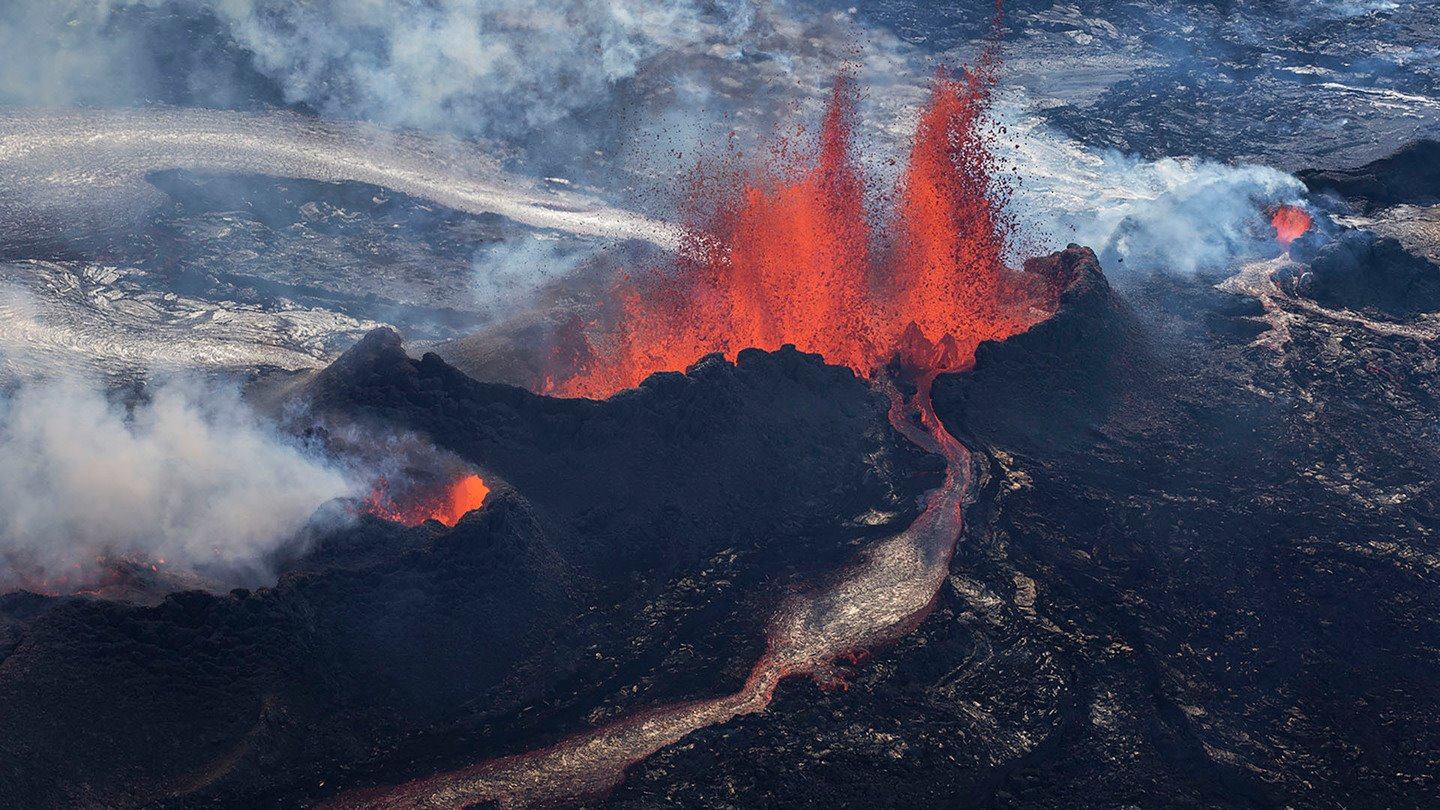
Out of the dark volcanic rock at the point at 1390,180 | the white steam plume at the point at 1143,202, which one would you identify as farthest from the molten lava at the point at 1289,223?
the dark volcanic rock at the point at 1390,180

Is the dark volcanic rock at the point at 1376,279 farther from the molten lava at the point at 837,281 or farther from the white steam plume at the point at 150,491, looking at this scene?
the white steam plume at the point at 150,491

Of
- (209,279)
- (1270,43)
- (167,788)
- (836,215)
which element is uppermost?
(1270,43)

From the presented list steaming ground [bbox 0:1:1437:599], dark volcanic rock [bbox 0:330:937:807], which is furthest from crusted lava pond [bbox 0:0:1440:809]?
steaming ground [bbox 0:1:1437:599]

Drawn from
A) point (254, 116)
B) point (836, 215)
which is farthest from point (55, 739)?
point (254, 116)

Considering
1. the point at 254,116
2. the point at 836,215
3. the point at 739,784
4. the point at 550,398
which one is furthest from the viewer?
the point at 254,116

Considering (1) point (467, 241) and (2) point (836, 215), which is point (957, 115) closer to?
(2) point (836, 215)
